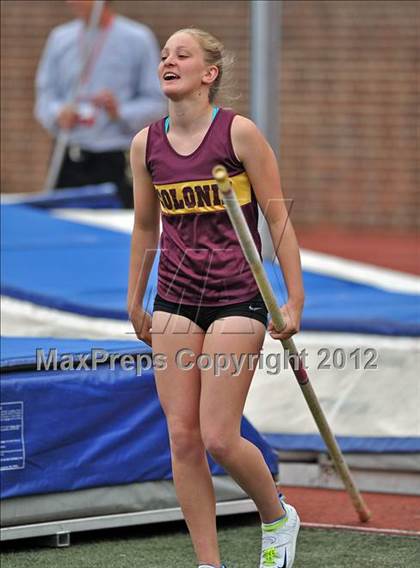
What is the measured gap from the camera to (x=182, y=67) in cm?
438

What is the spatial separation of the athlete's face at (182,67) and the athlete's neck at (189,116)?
0.03 meters

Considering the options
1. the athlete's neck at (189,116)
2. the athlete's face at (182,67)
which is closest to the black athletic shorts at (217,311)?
the athlete's neck at (189,116)

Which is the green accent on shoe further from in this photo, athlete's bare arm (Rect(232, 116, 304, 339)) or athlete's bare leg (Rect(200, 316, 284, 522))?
athlete's bare arm (Rect(232, 116, 304, 339))

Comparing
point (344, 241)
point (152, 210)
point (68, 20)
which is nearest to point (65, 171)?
point (344, 241)

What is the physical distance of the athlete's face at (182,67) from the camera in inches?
173

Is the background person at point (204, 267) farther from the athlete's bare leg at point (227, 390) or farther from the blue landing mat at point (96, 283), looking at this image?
the blue landing mat at point (96, 283)

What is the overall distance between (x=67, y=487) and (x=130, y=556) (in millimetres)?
354

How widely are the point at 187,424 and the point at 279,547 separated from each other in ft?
1.84

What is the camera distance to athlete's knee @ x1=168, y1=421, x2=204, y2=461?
14.4ft

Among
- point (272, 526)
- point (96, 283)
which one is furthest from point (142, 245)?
point (96, 283)

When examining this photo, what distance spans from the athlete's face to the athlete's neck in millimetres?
31

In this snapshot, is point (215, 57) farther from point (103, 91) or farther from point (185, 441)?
point (103, 91)

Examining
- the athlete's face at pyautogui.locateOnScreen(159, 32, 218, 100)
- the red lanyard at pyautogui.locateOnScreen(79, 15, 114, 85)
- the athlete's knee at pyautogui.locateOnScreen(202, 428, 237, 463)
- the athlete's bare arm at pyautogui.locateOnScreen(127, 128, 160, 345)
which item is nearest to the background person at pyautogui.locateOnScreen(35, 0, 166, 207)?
the red lanyard at pyautogui.locateOnScreen(79, 15, 114, 85)

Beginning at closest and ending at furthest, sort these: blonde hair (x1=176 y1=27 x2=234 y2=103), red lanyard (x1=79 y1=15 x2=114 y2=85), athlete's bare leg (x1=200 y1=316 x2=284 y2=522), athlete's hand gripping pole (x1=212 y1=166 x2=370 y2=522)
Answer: athlete's hand gripping pole (x1=212 y1=166 x2=370 y2=522)
athlete's bare leg (x1=200 y1=316 x2=284 y2=522)
blonde hair (x1=176 y1=27 x2=234 y2=103)
red lanyard (x1=79 y1=15 x2=114 y2=85)
